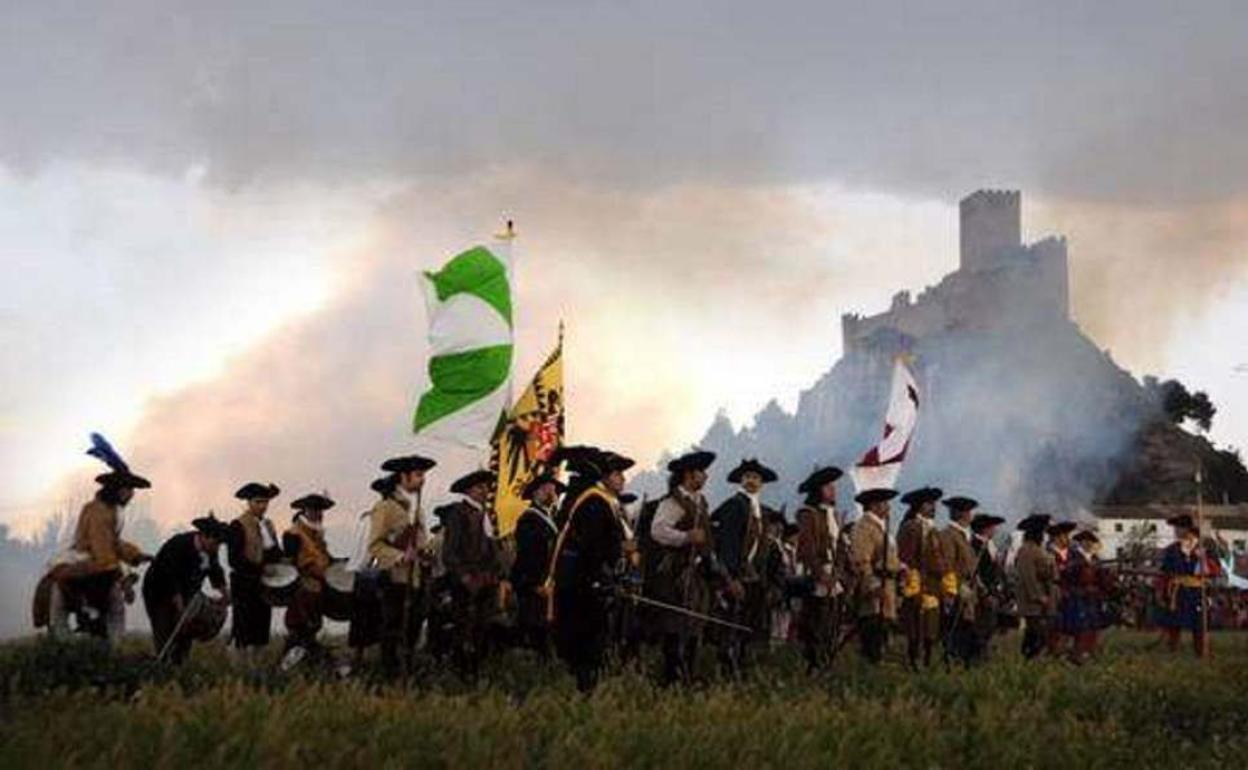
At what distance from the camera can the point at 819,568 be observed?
19.3 metres

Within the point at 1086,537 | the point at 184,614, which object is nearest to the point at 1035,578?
the point at 1086,537

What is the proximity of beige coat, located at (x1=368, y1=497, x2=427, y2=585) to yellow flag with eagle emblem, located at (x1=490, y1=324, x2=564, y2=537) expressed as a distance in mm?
3573

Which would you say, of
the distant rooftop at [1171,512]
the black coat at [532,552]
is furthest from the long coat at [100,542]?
the distant rooftop at [1171,512]

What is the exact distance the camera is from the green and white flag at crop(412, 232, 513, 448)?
17594mm

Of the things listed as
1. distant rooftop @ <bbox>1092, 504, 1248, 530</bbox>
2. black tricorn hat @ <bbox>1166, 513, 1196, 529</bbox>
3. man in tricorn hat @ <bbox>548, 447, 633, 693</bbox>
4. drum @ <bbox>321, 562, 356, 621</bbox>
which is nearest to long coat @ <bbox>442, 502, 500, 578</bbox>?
drum @ <bbox>321, 562, 356, 621</bbox>

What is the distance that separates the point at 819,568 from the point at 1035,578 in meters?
4.35

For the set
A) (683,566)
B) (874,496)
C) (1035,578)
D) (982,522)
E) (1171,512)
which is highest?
(1171,512)

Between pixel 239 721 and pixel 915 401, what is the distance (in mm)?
14575

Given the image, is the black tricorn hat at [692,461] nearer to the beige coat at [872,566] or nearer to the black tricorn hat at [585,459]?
the black tricorn hat at [585,459]

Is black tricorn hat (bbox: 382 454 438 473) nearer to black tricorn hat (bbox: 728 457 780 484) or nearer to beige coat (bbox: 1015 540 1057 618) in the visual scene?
black tricorn hat (bbox: 728 457 780 484)

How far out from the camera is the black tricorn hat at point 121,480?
16.2m

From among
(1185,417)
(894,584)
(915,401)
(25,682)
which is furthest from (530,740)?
(1185,417)

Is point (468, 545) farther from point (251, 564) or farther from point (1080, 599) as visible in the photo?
point (1080, 599)

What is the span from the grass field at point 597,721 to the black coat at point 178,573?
2.68 feet
